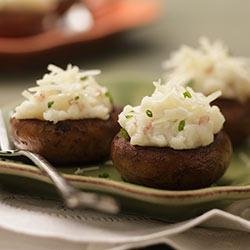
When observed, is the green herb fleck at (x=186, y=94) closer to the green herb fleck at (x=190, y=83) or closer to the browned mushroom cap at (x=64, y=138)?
the browned mushroom cap at (x=64, y=138)

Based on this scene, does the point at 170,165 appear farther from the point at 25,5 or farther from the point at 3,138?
the point at 25,5

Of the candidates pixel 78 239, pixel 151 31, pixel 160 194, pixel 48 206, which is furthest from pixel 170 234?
pixel 151 31

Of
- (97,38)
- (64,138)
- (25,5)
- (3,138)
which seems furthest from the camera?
(25,5)

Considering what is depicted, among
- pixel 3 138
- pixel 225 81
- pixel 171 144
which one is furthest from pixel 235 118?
pixel 3 138

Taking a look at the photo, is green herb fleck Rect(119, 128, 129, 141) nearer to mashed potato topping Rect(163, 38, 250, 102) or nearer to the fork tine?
the fork tine

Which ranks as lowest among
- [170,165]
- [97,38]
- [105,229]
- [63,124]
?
[105,229]

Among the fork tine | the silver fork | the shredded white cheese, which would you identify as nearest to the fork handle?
the silver fork
